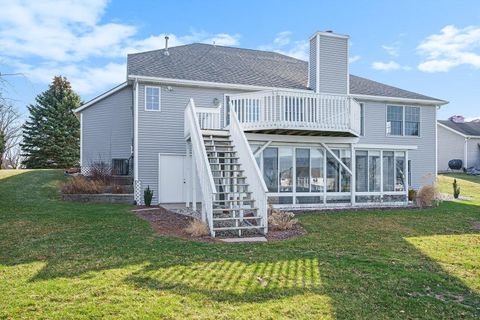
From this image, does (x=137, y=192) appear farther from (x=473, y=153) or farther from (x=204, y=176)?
(x=473, y=153)

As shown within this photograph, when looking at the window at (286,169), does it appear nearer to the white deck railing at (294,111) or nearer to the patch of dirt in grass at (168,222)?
the white deck railing at (294,111)

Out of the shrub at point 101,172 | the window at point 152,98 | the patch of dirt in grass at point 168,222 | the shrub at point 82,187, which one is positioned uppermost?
the window at point 152,98

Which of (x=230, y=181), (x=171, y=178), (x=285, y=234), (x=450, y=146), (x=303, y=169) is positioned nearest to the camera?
(x=285, y=234)

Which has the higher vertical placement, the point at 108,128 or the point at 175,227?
the point at 108,128

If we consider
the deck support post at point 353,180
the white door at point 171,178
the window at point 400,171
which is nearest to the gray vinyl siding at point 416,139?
the window at point 400,171

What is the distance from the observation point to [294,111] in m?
12.0

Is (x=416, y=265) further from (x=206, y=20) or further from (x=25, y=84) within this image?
(x=206, y=20)

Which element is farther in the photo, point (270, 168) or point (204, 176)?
point (270, 168)

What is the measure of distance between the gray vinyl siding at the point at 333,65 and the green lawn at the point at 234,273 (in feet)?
29.5

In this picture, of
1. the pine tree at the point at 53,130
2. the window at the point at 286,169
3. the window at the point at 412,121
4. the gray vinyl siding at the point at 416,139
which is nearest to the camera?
the window at the point at 286,169

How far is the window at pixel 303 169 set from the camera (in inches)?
510

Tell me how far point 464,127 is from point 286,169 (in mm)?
28327

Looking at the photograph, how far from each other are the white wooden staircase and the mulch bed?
0.38 m

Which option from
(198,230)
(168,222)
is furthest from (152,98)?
(198,230)
